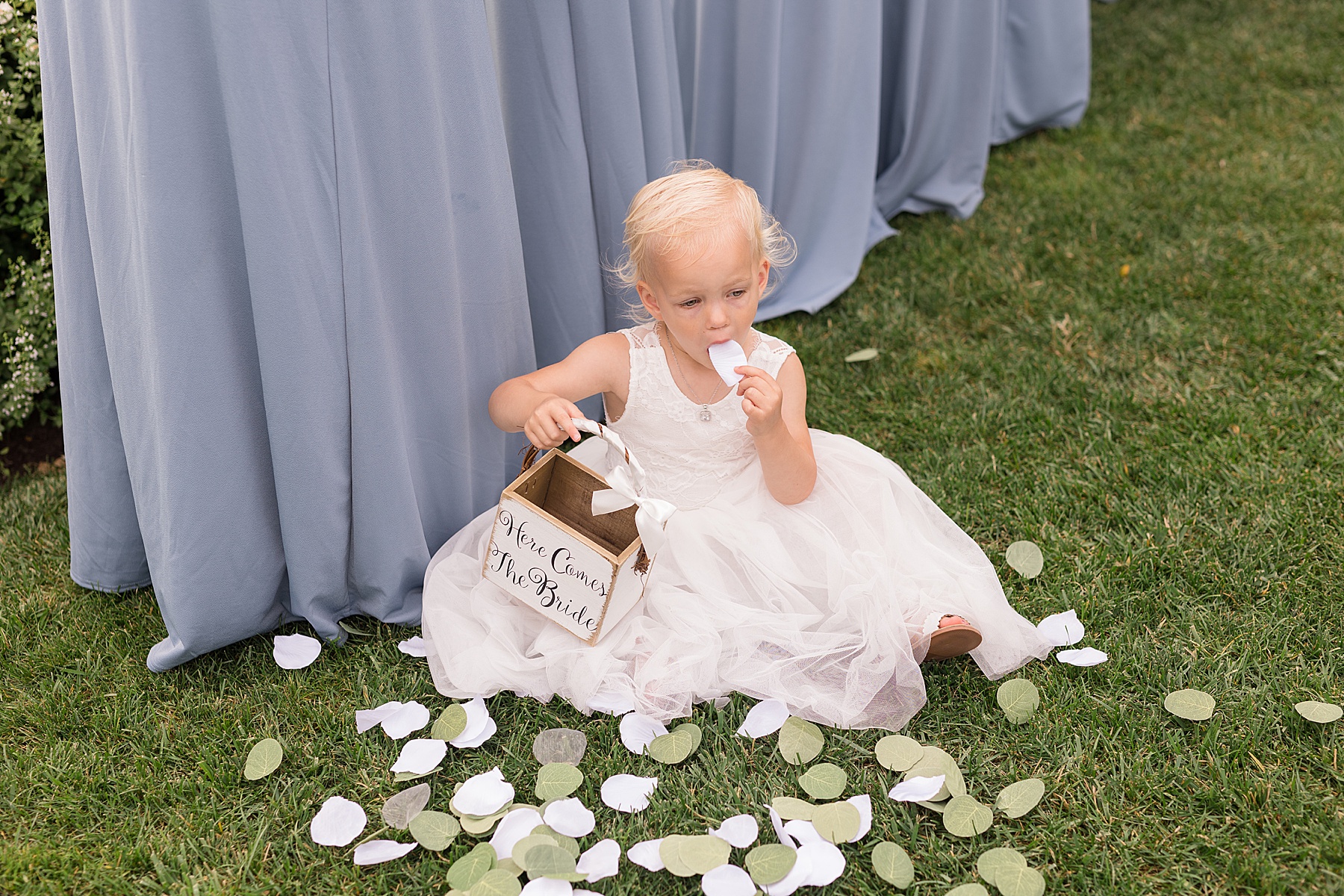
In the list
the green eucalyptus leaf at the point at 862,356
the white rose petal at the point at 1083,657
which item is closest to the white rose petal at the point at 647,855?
the white rose petal at the point at 1083,657

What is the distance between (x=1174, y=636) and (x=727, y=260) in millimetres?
994

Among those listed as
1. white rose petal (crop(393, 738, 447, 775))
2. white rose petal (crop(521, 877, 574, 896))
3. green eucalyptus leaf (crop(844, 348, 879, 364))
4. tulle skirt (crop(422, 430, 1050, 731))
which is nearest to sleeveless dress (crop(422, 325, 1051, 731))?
tulle skirt (crop(422, 430, 1050, 731))

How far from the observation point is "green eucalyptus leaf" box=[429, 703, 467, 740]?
170 cm

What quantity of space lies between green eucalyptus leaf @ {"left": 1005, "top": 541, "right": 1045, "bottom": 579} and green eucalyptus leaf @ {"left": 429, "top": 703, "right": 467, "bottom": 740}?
104cm

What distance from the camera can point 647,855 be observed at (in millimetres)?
1503

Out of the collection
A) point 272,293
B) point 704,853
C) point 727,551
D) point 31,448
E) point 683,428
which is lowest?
point 31,448

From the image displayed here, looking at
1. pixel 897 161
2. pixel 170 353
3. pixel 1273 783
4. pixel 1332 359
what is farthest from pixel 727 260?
pixel 897 161

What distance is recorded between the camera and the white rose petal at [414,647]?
1877mm

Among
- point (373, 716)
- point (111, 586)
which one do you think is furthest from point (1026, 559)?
point (111, 586)

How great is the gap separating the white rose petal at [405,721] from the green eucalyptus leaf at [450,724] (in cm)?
2

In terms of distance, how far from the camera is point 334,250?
5.48 feet

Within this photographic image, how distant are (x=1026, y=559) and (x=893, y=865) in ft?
2.49

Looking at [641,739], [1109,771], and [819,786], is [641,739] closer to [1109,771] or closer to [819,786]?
[819,786]

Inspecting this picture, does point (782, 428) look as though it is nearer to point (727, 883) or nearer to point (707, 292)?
point (707, 292)
